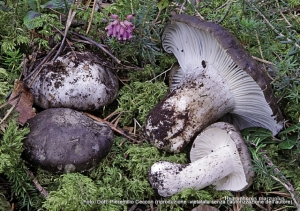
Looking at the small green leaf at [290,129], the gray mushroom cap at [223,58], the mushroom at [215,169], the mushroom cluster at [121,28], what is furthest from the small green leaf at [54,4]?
the small green leaf at [290,129]

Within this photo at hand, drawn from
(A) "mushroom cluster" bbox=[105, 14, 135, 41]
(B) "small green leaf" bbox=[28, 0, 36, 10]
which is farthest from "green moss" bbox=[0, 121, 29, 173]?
(B) "small green leaf" bbox=[28, 0, 36, 10]

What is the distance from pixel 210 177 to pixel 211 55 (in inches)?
32.1

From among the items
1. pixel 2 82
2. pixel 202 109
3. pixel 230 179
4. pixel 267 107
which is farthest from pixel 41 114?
pixel 267 107

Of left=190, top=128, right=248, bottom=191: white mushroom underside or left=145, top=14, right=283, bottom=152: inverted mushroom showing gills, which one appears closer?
left=190, top=128, right=248, bottom=191: white mushroom underside

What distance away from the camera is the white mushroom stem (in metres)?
2.10

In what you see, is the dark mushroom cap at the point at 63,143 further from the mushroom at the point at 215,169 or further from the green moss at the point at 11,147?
the mushroom at the point at 215,169

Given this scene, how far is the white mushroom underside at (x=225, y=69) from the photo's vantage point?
224cm

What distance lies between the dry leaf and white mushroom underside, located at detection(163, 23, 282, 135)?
1094 millimetres

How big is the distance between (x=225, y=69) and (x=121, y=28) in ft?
2.45

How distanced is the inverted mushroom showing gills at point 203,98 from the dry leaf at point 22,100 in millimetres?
768

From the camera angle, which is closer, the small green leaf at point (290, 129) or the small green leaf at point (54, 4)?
the small green leaf at point (290, 129)

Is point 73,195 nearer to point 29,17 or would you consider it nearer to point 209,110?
point 209,110

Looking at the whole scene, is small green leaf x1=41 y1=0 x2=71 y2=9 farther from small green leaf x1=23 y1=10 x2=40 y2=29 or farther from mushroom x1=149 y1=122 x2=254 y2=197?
mushroom x1=149 y1=122 x2=254 y2=197

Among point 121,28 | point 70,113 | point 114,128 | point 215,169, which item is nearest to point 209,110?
point 215,169
